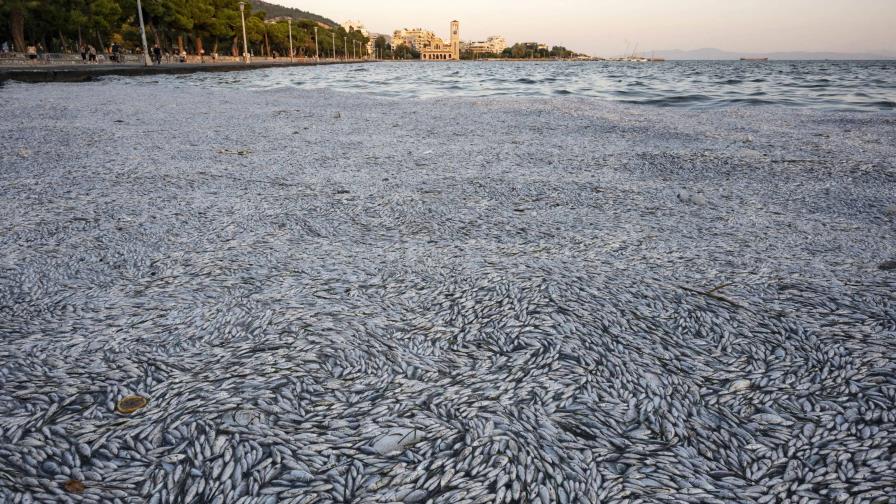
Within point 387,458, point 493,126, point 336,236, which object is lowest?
point 387,458

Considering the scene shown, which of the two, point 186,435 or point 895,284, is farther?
point 895,284

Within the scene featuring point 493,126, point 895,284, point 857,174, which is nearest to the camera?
point 895,284

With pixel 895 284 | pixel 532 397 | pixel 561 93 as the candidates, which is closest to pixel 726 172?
pixel 895 284

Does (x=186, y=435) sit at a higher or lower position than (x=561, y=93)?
lower

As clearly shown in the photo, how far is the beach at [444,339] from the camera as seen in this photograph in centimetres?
172

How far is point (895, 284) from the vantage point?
3.06 m

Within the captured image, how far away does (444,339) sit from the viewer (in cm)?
253

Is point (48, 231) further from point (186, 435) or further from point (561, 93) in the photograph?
point (561, 93)

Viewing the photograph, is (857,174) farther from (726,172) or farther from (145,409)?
(145,409)

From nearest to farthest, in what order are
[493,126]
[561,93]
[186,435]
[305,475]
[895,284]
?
[305,475] < [186,435] < [895,284] < [493,126] < [561,93]

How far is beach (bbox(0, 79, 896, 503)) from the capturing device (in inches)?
67.9

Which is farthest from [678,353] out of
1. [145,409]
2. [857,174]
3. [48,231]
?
[857,174]

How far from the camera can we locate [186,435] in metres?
1.85

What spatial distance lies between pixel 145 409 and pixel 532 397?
5.48ft
